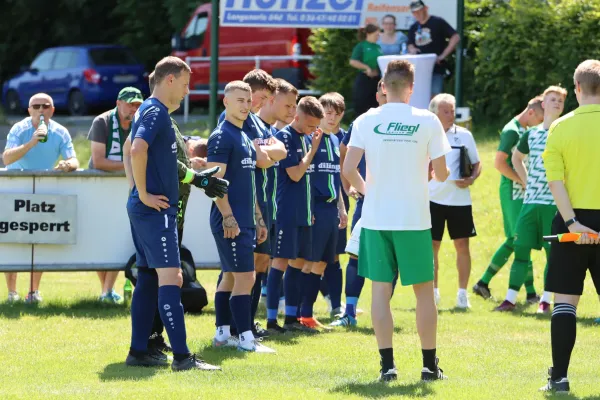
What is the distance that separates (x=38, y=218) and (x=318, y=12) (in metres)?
7.23

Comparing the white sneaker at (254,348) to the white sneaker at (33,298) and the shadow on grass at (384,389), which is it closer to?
the shadow on grass at (384,389)

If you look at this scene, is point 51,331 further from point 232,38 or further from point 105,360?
point 232,38

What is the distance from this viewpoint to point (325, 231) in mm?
10094

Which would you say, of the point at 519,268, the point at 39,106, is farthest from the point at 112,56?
the point at 519,268

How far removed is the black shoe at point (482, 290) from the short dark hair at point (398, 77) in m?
5.27

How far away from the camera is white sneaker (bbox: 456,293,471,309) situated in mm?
11719

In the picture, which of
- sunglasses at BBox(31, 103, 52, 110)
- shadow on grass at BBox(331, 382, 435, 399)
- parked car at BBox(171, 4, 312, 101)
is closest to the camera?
shadow on grass at BBox(331, 382, 435, 399)

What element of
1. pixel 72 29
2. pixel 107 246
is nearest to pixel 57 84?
pixel 72 29

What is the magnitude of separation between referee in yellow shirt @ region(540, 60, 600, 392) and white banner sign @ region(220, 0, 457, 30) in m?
9.88

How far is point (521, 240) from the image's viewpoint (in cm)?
1152

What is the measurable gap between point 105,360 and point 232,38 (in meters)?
16.8

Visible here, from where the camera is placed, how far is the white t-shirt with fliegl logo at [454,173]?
462 inches

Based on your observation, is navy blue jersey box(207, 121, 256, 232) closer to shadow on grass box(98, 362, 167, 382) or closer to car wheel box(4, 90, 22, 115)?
shadow on grass box(98, 362, 167, 382)

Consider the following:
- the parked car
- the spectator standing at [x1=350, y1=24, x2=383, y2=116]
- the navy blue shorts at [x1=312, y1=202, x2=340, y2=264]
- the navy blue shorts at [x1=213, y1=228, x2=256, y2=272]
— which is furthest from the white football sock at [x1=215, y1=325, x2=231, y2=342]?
the parked car
